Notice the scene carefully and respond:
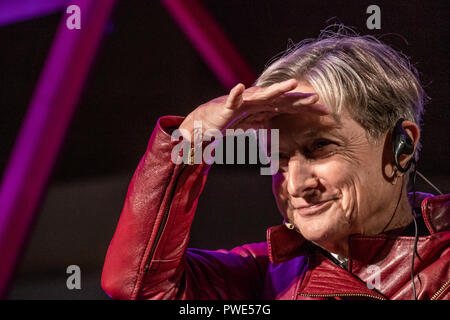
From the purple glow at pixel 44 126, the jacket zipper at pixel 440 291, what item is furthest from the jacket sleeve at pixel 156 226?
the purple glow at pixel 44 126

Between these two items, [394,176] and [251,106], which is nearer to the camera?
[251,106]

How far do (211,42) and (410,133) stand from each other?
85 centimetres

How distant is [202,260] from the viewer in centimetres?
124

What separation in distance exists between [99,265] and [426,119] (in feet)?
3.98

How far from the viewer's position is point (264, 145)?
3.58 feet

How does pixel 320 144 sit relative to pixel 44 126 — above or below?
below

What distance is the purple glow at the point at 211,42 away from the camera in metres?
1.63

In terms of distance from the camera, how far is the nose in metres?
1.00

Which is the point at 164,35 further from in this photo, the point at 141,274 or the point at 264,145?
the point at 141,274

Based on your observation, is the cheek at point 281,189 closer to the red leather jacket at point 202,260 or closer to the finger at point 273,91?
the red leather jacket at point 202,260

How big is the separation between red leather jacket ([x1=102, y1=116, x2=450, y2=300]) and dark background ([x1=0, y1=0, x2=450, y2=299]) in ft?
1.64

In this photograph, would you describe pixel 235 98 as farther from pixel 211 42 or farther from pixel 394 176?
pixel 211 42
